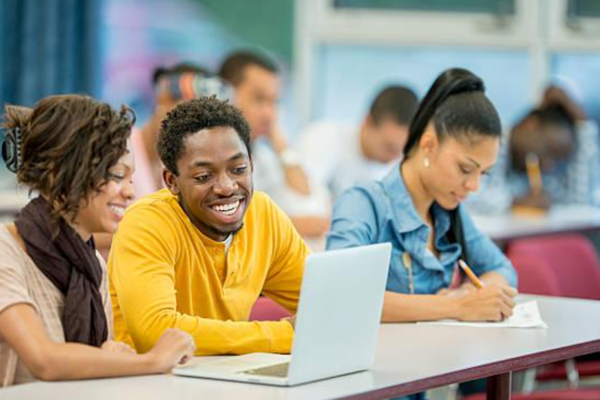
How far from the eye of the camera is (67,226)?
217 centimetres

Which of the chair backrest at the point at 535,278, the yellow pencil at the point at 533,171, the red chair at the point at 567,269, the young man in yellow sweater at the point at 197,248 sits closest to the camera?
the young man in yellow sweater at the point at 197,248

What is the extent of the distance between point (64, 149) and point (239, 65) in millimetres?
→ 2866

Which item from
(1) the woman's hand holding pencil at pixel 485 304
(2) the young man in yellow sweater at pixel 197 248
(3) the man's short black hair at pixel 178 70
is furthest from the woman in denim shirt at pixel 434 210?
(3) the man's short black hair at pixel 178 70

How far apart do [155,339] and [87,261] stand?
0.20 m

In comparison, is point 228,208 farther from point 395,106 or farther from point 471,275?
point 395,106

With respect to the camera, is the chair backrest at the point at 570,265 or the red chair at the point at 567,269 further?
the chair backrest at the point at 570,265

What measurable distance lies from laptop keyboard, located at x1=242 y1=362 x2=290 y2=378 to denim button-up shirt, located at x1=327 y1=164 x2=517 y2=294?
0.72 m

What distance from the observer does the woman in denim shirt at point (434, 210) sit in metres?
2.83

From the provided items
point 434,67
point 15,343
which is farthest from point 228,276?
point 434,67

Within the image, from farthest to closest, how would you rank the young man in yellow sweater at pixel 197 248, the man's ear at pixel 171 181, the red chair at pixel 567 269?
the red chair at pixel 567 269 → the man's ear at pixel 171 181 → the young man in yellow sweater at pixel 197 248

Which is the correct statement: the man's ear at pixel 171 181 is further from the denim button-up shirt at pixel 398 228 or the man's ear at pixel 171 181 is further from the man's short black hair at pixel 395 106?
the man's short black hair at pixel 395 106

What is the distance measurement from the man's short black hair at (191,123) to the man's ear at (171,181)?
12mm

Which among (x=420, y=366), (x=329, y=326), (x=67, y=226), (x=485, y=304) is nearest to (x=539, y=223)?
(x=485, y=304)

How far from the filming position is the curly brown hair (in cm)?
214
